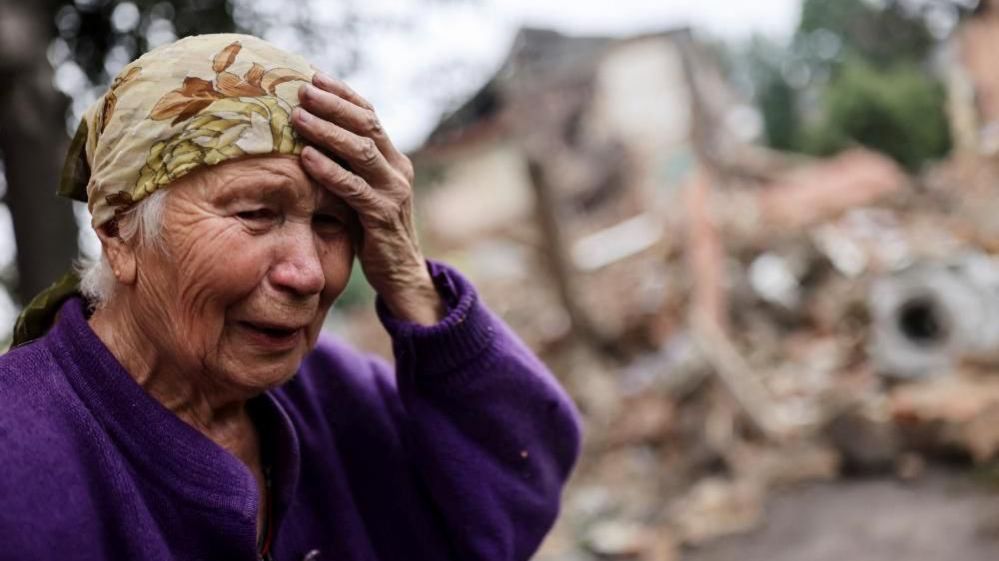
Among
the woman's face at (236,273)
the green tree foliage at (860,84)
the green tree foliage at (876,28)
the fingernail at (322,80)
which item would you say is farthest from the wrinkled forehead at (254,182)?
the green tree foliage at (876,28)

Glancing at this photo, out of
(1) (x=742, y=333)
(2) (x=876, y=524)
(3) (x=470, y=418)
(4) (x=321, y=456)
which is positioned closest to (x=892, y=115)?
(1) (x=742, y=333)

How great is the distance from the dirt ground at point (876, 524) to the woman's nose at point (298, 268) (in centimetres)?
504

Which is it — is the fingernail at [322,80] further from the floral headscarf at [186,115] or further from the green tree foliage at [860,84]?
the green tree foliage at [860,84]

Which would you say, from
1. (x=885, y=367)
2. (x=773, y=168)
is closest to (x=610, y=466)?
(x=885, y=367)

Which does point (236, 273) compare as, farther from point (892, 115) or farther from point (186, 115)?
point (892, 115)

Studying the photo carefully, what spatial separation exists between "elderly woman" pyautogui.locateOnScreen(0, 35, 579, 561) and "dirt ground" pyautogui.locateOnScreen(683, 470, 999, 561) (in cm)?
466

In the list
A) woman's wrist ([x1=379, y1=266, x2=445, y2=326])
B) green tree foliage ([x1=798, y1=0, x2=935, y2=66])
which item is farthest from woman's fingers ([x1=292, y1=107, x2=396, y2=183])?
green tree foliage ([x1=798, y1=0, x2=935, y2=66])

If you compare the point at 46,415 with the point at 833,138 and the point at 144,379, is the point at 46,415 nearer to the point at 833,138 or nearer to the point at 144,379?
the point at 144,379

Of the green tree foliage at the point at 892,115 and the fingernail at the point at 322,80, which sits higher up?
the fingernail at the point at 322,80

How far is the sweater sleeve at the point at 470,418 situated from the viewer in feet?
Answer: 5.63

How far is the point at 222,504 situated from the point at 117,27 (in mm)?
4209

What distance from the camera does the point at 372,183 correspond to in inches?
60.9

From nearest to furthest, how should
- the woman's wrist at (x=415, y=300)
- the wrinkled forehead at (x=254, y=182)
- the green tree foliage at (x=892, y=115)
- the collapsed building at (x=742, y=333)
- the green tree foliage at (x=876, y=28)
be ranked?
the wrinkled forehead at (x=254, y=182)
the woman's wrist at (x=415, y=300)
the collapsed building at (x=742, y=333)
the green tree foliage at (x=892, y=115)
the green tree foliage at (x=876, y=28)

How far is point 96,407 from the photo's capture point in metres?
1.34
